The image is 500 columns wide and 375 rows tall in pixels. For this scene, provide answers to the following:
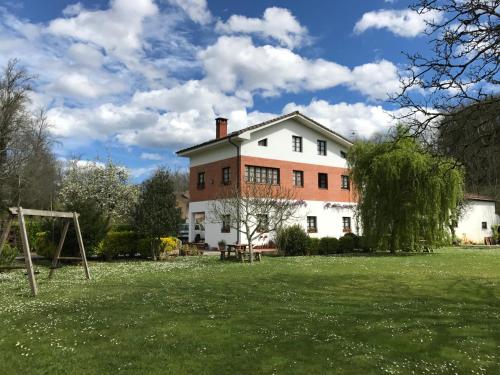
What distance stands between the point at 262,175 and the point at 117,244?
481 inches

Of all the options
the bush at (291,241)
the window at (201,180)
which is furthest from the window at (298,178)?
the bush at (291,241)

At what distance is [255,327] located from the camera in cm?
694

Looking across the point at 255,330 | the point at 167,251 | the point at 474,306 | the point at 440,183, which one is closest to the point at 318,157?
the point at 440,183

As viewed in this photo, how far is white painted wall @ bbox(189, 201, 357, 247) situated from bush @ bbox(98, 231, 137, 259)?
8.44m

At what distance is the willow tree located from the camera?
23.9m

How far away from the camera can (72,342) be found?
6250 mm

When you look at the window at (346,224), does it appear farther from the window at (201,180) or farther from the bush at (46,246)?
the bush at (46,246)

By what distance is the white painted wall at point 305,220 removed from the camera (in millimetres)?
30844

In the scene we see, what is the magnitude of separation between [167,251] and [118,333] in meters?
16.6

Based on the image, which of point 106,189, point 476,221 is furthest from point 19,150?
point 476,221

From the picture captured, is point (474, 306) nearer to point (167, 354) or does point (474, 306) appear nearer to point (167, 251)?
point (167, 354)

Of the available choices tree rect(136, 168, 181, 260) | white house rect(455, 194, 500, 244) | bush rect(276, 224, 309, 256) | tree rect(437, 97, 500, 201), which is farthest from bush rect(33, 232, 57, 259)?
white house rect(455, 194, 500, 244)

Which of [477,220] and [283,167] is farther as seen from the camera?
[477,220]

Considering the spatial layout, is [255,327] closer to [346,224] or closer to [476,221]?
[346,224]
